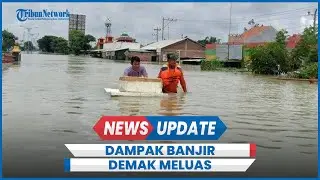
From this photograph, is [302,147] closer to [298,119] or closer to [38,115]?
[298,119]

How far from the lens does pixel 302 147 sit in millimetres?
6445

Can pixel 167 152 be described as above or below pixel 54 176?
above

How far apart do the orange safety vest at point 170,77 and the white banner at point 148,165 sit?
26.0 ft

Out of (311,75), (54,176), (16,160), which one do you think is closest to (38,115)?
(16,160)

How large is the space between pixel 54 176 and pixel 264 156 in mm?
2539

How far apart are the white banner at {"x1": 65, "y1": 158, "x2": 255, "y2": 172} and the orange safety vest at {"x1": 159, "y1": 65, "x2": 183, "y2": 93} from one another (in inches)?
312

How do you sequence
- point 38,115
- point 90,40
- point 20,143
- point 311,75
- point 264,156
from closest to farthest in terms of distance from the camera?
1. point 264,156
2. point 20,143
3. point 38,115
4. point 311,75
5. point 90,40

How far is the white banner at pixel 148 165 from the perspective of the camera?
13.9ft

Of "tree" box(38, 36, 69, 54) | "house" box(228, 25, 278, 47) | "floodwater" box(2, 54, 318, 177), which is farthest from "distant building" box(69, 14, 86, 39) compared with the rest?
"tree" box(38, 36, 69, 54)

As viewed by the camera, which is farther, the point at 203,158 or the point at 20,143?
the point at 20,143

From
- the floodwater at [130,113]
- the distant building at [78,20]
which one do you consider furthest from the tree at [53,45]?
the floodwater at [130,113]

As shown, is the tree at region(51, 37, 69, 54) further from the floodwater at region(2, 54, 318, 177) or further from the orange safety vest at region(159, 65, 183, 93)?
the floodwater at region(2, 54, 318, 177)

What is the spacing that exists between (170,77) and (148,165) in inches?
331

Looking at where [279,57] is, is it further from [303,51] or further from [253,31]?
[253,31]
